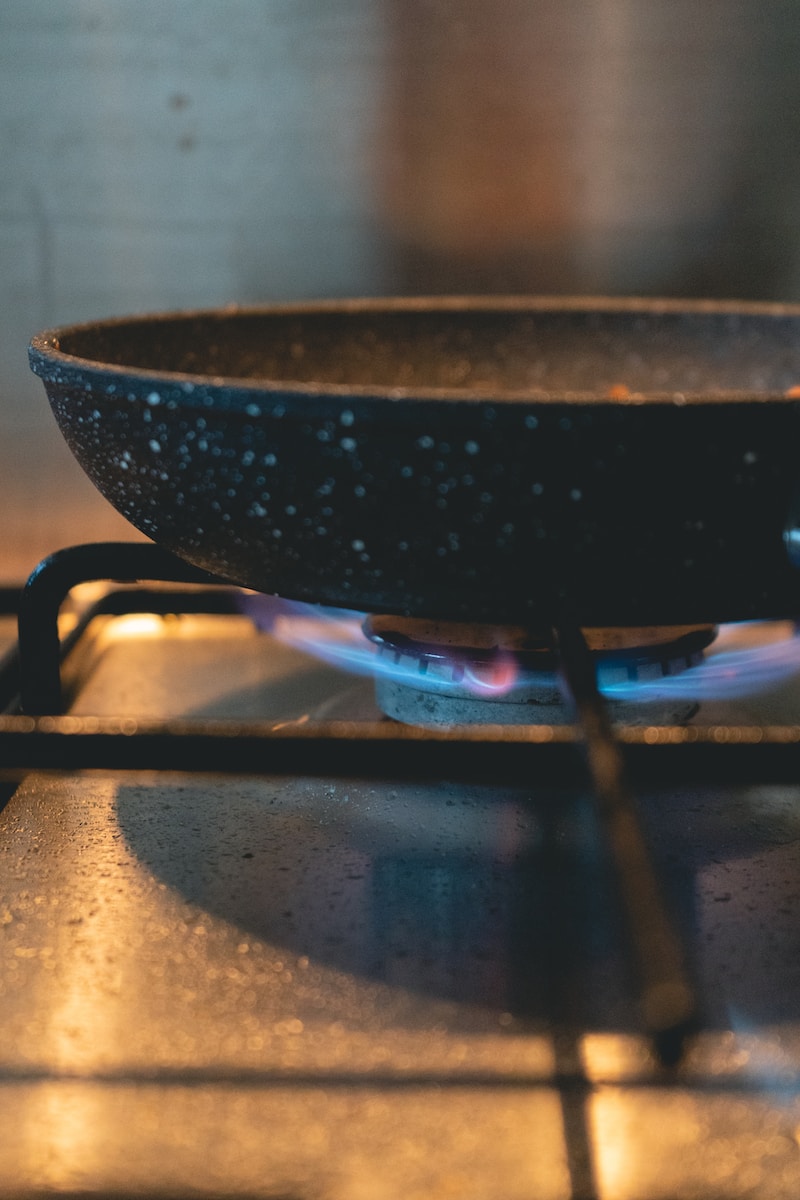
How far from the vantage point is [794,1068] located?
33 centimetres

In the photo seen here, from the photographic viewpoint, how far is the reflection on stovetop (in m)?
0.30

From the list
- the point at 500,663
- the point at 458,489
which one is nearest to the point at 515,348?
the point at 500,663

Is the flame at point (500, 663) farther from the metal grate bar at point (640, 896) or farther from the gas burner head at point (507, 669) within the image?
the metal grate bar at point (640, 896)

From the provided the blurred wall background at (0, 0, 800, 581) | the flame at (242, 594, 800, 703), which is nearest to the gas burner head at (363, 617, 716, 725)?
the flame at (242, 594, 800, 703)

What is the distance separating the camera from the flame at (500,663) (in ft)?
1.70

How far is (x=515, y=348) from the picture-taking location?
700mm

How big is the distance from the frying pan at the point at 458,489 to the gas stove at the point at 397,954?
→ 0.04m

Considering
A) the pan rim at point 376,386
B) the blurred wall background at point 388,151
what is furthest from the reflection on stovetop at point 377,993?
the blurred wall background at point 388,151

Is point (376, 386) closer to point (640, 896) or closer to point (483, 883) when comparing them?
point (483, 883)

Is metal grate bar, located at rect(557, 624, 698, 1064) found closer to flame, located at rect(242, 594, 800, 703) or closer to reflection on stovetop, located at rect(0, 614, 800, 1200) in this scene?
reflection on stovetop, located at rect(0, 614, 800, 1200)

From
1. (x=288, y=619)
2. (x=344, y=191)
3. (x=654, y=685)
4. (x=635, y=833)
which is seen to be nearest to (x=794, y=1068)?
(x=635, y=833)

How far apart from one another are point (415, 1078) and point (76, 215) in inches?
24.2

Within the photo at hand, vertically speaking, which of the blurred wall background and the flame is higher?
the blurred wall background

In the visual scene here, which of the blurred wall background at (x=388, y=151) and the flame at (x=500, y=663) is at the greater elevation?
the blurred wall background at (x=388, y=151)
